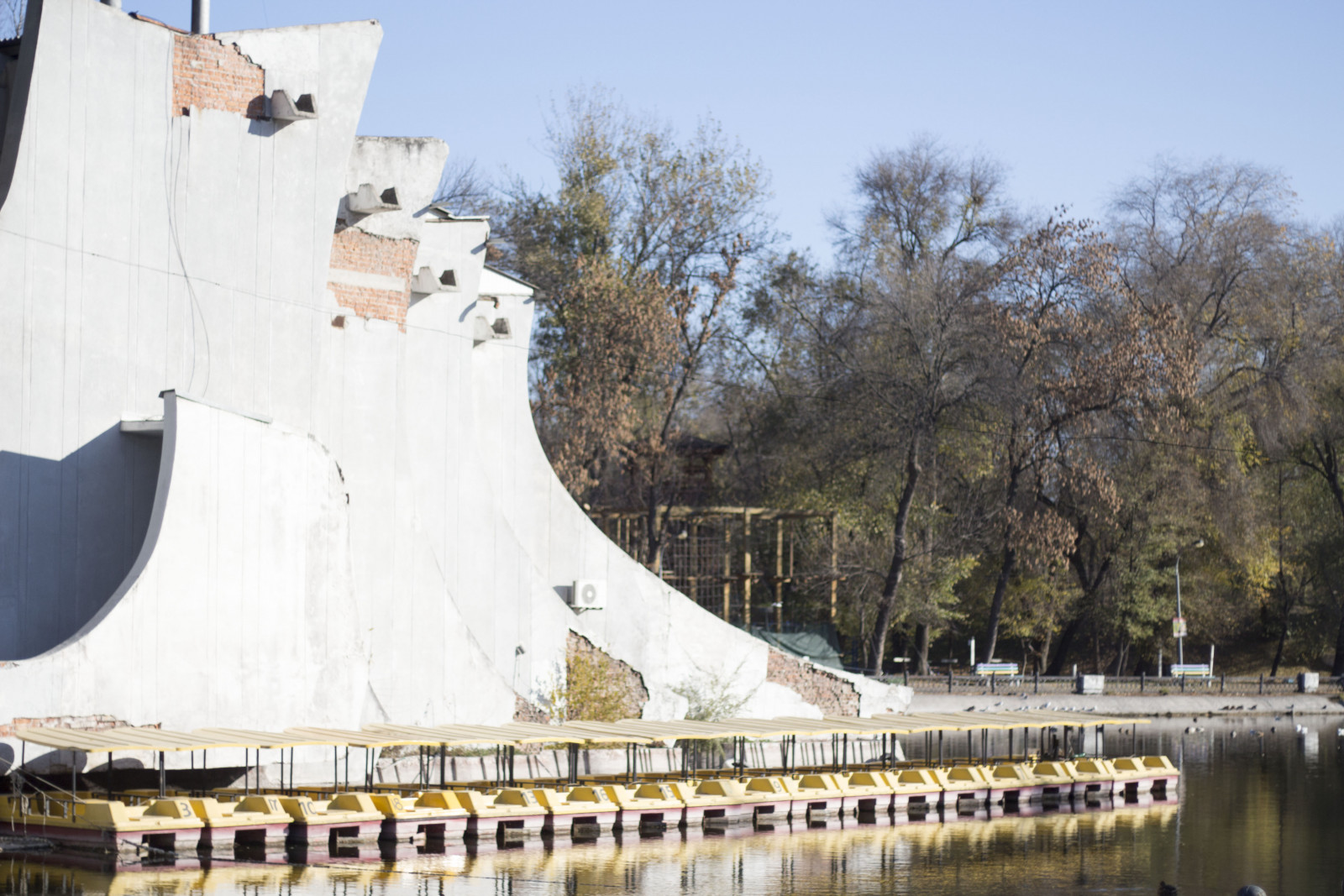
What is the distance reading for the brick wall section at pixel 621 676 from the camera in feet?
115

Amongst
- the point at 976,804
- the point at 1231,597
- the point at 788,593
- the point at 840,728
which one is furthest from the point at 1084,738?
the point at 1231,597

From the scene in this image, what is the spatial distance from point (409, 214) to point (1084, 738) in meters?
19.6

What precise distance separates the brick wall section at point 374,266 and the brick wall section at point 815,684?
519 inches

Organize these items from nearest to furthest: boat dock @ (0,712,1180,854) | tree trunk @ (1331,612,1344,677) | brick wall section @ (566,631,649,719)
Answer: boat dock @ (0,712,1180,854)
brick wall section @ (566,631,649,719)
tree trunk @ (1331,612,1344,677)

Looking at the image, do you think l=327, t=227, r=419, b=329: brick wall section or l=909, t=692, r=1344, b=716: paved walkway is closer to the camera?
l=327, t=227, r=419, b=329: brick wall section

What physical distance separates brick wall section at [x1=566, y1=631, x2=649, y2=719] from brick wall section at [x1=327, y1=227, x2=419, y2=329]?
8423 millimetres

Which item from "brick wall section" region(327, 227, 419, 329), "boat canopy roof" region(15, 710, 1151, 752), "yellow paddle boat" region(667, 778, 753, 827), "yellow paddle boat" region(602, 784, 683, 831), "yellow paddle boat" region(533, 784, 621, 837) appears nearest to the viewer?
"boat canopy roof" region(15, 710, 1151, 752)

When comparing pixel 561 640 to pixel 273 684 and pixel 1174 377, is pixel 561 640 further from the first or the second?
pixel 1174 377

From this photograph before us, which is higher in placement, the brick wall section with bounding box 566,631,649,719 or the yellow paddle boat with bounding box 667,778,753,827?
the brick wall section with bounding box 566,631,649,719

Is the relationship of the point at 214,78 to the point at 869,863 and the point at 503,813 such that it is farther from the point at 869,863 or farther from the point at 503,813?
the point at 869,863

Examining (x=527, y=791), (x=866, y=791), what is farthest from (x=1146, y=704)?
(x=527, y=791)

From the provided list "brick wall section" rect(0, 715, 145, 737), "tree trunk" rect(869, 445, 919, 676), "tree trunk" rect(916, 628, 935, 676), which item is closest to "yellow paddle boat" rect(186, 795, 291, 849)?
"brick wall section" rect(0, 715, 145, 737)

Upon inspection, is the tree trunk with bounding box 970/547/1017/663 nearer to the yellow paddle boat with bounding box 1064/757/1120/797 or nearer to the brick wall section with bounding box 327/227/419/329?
the yellow paddle boat with bounding box 1064/757/1120/797

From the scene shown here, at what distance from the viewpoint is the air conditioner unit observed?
118 feet
